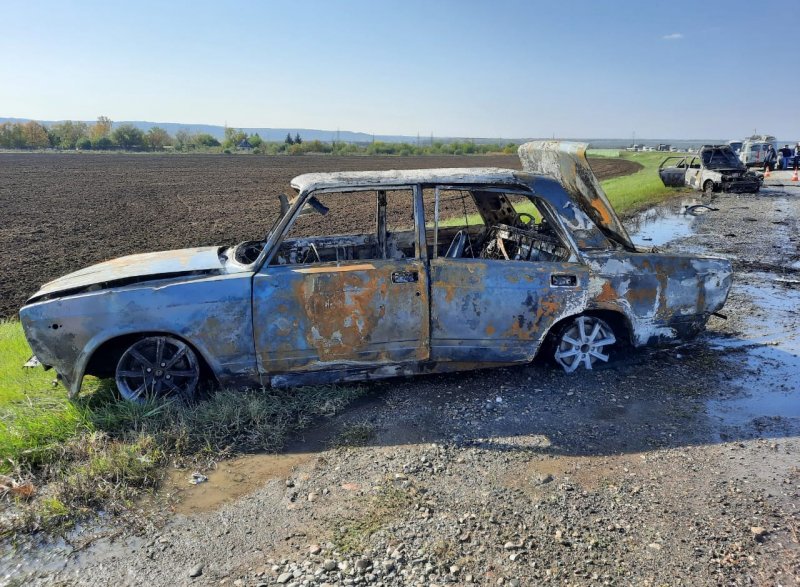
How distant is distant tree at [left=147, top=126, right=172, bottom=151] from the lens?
8546cm

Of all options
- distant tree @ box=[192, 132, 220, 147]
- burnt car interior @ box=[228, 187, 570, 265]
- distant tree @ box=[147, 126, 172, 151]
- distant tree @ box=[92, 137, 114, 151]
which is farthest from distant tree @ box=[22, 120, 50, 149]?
burnt car interior @ box=[228, 187, 570, 265]

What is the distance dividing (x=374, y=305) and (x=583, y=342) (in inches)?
75.5

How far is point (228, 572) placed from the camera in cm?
285

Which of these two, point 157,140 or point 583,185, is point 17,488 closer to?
point 583,185

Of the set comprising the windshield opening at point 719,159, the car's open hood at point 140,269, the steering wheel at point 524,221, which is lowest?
the car's open hood at point 140,269

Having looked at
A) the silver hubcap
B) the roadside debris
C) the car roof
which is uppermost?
the car roof

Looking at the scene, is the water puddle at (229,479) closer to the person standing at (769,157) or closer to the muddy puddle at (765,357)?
the muddy puddle at (765,357)

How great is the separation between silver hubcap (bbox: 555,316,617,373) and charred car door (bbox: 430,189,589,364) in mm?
290

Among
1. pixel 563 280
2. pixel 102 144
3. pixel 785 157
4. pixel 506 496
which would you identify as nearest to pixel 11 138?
pixel 102 144

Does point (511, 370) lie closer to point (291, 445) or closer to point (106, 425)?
point (291, 445)

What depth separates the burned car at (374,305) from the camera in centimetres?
422

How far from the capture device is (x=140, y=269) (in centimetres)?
448

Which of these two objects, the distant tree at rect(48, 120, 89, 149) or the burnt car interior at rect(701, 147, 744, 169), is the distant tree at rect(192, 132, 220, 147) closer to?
the distant tree at rect(48, 120, 89, 149)

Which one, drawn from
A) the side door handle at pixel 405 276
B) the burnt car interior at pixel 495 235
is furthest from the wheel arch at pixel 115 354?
the burnt car interior at pixel 495 235
